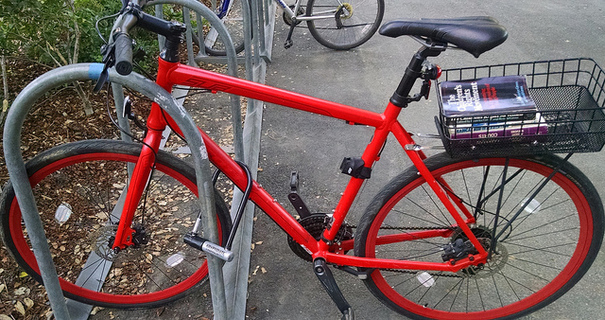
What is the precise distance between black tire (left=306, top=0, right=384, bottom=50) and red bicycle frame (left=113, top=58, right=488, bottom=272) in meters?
3.45

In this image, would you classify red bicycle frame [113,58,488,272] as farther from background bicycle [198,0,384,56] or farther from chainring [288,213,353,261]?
background bicycle [198,0,384,56]

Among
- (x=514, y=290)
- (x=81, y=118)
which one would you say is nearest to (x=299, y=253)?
(x=514, y=290)

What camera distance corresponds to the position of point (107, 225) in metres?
2.56

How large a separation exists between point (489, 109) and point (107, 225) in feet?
6.29

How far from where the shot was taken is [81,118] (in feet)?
12.9

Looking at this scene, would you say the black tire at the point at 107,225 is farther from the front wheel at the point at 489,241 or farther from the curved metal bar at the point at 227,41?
the front wheel at the point at 489,241

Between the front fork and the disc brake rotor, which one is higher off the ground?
the disc brake rotor

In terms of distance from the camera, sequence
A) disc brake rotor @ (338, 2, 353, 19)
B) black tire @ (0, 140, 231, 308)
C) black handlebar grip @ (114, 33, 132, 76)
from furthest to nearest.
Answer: disc brake rotor @ (338, 2, 353, 19)
black tire @ (0, 140, 231, 308)
black handlebar grip @ (114, 33, 132, 76)

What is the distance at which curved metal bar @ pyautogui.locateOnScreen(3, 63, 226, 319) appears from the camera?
1.49 meters

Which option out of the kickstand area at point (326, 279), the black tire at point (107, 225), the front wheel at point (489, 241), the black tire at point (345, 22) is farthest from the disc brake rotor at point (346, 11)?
the kickstand area at point (326, 279)

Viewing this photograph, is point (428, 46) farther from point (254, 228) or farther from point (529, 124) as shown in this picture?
point (254, 228)

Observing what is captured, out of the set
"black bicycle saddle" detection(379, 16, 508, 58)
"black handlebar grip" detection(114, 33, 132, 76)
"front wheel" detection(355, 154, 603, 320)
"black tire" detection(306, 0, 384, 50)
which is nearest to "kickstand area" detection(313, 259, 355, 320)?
"front wheel" detection(355, 154, 603, 320)

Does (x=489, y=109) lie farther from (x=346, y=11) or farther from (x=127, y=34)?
(x=346, y=11)

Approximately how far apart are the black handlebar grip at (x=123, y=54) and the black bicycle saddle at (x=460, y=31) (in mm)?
1057
